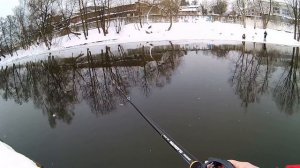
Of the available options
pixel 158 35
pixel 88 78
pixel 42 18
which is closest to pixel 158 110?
pixel 88 78

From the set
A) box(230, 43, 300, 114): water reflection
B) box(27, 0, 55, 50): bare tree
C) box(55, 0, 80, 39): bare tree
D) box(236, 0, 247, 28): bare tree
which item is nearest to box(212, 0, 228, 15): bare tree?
box(236, 0, 247, 28): bare tree

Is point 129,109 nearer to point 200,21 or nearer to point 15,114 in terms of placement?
point 15,114

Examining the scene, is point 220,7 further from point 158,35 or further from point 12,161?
point 12,161

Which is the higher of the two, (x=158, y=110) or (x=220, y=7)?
(x=220, y=7)

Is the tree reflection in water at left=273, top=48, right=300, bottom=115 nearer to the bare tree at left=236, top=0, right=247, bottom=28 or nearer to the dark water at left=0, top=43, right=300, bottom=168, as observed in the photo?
the dark water at left=0, top=43, right=300, bottom=168

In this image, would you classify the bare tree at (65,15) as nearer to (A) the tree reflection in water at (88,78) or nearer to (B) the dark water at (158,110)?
(A) the tree reflection in water at (88,78)
